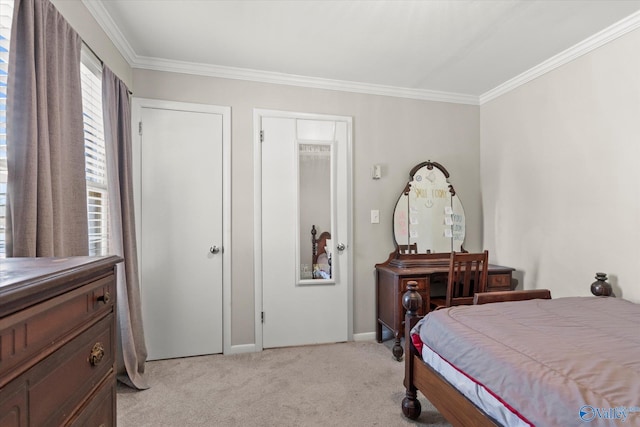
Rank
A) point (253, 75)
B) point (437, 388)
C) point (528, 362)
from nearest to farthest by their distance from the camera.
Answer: point (528, 362) < point (437, 388) < point (253, 75)

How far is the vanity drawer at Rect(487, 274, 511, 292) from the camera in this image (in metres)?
2.93

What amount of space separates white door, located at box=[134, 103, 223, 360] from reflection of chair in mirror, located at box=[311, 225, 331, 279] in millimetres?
846

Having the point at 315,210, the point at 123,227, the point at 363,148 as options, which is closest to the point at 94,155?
the point at 123,227

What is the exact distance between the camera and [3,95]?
48.2 inches

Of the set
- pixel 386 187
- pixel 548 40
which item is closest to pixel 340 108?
pixel 386 187

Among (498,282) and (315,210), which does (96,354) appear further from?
(498,282)

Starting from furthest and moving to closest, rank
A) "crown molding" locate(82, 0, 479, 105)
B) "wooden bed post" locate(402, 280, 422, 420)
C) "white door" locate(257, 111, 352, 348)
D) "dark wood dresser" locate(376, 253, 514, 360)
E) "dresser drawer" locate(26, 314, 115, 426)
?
"white door" locate(257, 111, 352, 348) < "dark wood dresser" locate(376, 253, 514, 360) < "crown molding" locate(82, 0, 479, 105) < "wooden bed post" locate(402, 280, 422, 420) < "dresser drawer" locate(26, 314, 115, 426)

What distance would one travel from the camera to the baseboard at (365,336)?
3.08 metres

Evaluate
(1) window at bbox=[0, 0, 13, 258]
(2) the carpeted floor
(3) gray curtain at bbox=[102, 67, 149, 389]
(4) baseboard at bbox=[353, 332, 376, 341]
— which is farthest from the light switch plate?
(1) window at bbox=[0, 0, 13, 258]

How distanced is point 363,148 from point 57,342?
2765mm

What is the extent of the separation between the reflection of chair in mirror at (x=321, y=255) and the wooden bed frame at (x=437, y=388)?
1170mm

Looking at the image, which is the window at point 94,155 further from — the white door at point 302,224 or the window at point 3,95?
the white door at point 302,224

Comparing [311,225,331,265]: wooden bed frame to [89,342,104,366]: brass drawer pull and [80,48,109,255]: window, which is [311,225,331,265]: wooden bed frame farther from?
[89,342,104,366]: brass drawer pull

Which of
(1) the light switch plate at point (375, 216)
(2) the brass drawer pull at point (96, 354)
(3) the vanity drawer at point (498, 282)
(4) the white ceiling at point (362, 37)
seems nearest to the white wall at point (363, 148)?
(1) the light switch plate at point (375, 216)
